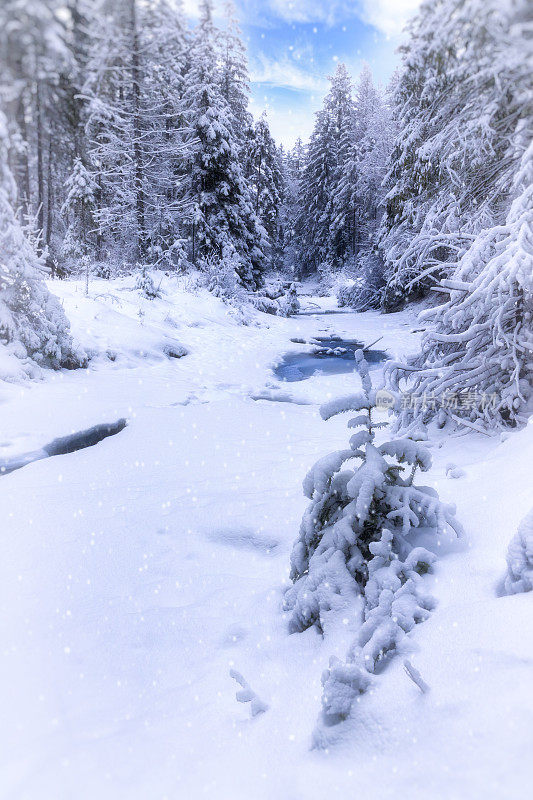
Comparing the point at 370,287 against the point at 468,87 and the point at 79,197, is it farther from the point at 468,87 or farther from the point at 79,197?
the point at 79,197

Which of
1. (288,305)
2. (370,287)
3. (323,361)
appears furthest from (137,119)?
(370,287)

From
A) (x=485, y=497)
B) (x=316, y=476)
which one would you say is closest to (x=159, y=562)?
(x=316, y=476)

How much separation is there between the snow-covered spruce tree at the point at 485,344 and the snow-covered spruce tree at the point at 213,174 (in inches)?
93.6

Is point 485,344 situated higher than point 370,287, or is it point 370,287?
point 370,287

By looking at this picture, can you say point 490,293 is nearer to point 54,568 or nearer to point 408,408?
point 408,408

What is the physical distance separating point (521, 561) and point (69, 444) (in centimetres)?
532

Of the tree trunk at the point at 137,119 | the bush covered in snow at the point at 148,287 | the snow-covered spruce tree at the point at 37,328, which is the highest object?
the tree trunk at the point at 137,119

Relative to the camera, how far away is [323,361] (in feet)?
45.5

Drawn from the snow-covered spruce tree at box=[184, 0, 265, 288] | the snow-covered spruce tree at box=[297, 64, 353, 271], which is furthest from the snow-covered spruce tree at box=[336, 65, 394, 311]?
the snow-covered spruce tree at box=[184, 0, 265, 288]

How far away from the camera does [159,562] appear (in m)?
3.55

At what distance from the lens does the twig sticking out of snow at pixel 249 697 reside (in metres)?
2.06

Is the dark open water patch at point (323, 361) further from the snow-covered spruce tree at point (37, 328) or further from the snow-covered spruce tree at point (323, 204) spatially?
the snow-covered spruce tree at point (323, 204)

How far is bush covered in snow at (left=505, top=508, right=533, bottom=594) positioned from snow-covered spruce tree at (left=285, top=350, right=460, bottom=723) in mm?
400

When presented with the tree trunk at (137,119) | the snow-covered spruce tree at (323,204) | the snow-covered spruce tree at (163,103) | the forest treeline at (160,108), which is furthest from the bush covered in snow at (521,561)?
the snow-covered spruce tree at (323,204)
